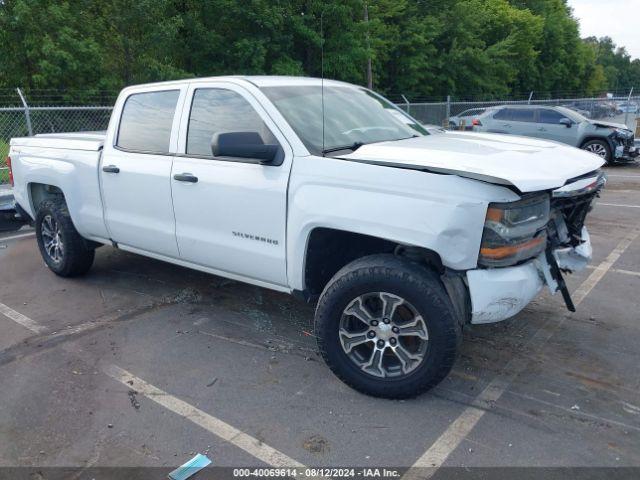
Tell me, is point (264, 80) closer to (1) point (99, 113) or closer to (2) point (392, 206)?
(2) point (392, 206)

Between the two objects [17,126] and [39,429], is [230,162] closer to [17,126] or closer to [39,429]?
[39,429]

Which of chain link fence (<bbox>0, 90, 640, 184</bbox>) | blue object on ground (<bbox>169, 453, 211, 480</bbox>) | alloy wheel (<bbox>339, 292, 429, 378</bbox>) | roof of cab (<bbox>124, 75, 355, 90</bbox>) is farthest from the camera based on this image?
chain link fence (<bbox>0, 90, 640, 184</bbox>)

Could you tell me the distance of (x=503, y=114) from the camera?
15328 mm

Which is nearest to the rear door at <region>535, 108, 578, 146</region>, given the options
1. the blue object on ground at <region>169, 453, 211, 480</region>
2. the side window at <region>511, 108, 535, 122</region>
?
the side window at <region>511, 108, 535, 122</region>

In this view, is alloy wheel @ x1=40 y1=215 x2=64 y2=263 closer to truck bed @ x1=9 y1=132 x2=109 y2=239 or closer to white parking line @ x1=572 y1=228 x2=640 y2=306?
truck bed @ x1=9 y1=132 x2=109 y2=239

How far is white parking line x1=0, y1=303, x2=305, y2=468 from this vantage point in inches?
116

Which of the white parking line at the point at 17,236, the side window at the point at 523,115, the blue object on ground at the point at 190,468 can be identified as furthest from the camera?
the side window at the point at 523,115

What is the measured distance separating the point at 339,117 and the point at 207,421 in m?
2.30

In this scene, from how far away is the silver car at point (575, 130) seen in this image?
1430 cm

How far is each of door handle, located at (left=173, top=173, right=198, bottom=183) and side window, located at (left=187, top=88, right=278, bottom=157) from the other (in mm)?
188

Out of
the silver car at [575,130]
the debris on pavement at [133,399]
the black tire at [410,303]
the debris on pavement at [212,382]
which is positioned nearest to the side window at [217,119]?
the black tire at [410,303]

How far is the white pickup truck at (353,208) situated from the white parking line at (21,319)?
0.99 meters

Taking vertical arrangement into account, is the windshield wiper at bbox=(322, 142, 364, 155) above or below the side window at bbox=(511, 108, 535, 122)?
above

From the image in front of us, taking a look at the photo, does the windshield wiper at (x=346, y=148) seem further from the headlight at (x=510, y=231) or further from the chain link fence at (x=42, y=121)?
the chain link fence at (x=42, y=121)
